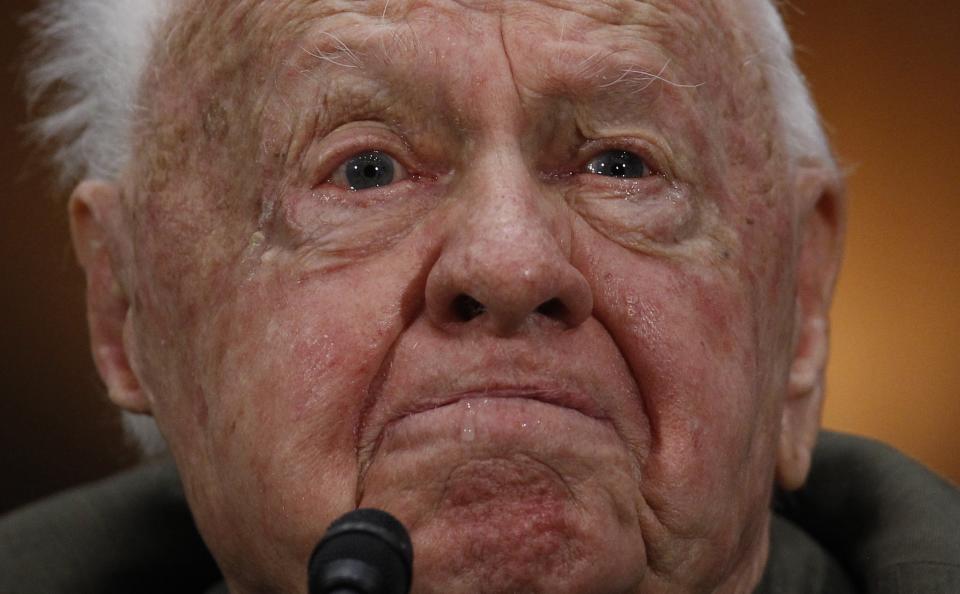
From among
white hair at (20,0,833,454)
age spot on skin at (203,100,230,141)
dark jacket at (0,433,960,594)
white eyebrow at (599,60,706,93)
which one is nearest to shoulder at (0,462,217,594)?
dark jacket at (0,433,960,594)

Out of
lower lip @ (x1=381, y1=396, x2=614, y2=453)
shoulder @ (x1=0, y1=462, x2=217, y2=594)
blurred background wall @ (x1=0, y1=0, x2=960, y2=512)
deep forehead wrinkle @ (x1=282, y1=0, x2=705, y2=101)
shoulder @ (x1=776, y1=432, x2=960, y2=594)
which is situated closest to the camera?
lower lip @ (x1=381, y1=396, x2=614, y2=453)

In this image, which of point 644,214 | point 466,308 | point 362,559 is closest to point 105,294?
point 466,308

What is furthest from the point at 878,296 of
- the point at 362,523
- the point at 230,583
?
the point at 362,523

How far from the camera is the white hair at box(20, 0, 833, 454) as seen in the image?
5.43 ft

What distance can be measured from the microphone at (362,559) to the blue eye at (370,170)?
48 centimetres

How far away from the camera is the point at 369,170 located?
1.46 m

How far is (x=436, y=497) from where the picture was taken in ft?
4.25

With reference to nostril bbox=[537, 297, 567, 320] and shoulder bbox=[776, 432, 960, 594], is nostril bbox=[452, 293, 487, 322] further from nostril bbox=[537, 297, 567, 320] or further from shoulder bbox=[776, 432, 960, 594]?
shoulder bbox=[776, 432, 960, 594]

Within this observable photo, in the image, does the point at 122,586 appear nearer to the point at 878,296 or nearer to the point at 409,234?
the point at 409,234

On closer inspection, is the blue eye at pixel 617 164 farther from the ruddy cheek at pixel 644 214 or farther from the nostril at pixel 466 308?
the nostril at pixel 466 308

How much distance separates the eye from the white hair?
13.2 inches

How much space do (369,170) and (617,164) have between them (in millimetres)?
273

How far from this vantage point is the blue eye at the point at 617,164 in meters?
1.48

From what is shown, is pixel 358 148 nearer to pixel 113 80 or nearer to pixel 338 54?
pixel 338 54
